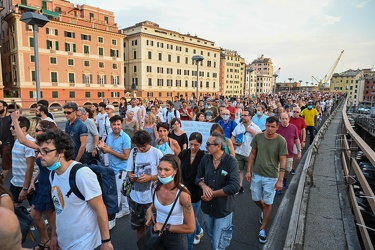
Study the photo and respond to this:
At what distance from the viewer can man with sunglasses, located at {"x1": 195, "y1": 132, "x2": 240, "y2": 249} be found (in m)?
3.12

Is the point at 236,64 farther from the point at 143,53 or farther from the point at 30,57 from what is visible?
the point at 30,57

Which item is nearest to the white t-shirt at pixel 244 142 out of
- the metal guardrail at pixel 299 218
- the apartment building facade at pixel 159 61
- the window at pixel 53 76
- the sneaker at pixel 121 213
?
the metal guardrail at pixel 299 218

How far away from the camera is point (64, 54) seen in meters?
43.2

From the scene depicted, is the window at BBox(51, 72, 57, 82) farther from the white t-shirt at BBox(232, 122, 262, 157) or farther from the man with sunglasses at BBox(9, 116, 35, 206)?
the white t-shirt at BBox(232, 122, 262, 157)

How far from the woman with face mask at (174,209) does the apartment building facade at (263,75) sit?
5387 inches

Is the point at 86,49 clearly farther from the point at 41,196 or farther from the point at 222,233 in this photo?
the point at 222,233

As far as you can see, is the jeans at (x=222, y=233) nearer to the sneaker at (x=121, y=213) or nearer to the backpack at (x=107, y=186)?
the backpack at (x=107, y=186)

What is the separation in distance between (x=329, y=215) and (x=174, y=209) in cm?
310

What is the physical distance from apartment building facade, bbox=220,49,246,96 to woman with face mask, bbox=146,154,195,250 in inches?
3709

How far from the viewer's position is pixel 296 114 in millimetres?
8023

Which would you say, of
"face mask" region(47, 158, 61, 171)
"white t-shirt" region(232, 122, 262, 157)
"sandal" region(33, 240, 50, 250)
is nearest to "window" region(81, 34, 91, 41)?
"white t-shirt" region(232, 122, 262, 157)

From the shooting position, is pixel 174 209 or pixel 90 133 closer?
pixel 174 209

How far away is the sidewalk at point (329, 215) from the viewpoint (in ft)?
11.3


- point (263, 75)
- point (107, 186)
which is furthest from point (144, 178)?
point (263, 75)
